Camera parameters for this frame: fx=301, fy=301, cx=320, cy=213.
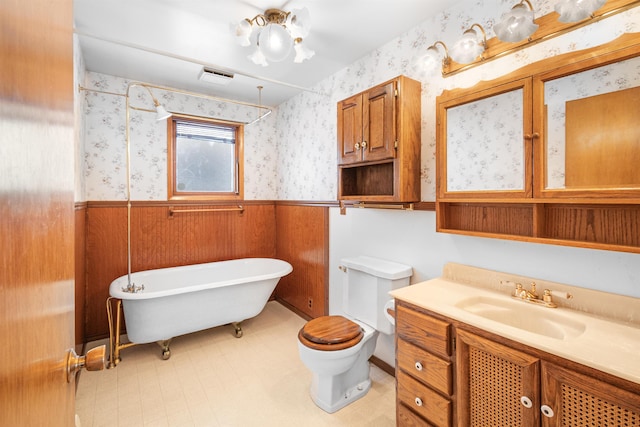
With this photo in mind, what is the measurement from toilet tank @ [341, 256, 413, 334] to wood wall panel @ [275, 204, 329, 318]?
2.32ft

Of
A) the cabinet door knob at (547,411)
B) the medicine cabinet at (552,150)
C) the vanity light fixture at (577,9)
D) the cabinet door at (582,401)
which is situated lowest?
the cabinet door knob at (547,411)

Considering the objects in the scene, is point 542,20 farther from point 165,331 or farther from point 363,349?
point 165,331

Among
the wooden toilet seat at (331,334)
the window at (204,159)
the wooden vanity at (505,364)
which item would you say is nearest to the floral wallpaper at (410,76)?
the window at (204,159)

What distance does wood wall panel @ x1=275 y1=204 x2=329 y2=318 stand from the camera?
9.92 feet

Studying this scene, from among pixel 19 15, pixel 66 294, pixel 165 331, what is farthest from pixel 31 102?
pixel 165 331

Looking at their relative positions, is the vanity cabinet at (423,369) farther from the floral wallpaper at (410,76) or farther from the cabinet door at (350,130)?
the cabinet door at (350,130)

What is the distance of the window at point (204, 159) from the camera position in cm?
328

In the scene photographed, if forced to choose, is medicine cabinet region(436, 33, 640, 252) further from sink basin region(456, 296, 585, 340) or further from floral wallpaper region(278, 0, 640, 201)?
sink basin region(456, 296, 585, 340)

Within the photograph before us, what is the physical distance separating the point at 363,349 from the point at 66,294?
1797mm

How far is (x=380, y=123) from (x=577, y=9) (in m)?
1.03

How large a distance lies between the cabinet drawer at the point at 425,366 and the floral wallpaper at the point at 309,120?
95 centimetres

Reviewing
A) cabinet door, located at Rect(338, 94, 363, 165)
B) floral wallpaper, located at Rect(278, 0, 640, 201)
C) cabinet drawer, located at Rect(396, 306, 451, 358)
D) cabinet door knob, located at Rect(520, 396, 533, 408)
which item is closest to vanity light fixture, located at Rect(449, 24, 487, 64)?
floral wallpaper, located at Rect(278, 0, 640, 201)

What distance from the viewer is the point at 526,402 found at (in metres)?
1.10

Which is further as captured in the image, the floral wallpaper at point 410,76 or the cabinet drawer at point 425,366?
the floral wallpaper at point 410,76
